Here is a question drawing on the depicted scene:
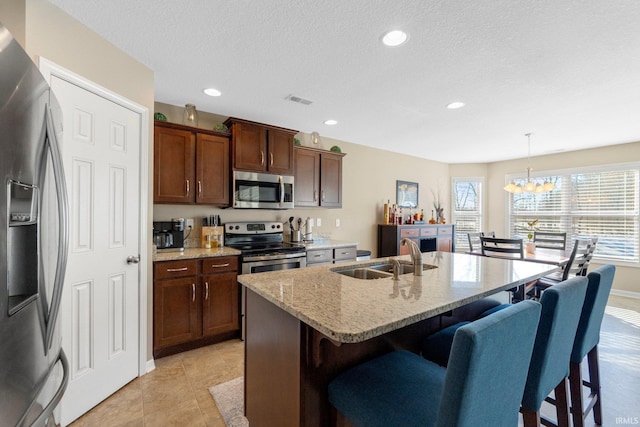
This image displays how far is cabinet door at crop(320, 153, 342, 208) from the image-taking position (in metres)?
3.97

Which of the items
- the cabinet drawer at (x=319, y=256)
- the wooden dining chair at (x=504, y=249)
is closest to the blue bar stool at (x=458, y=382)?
the cabinet drawer at (x=319, y=256)

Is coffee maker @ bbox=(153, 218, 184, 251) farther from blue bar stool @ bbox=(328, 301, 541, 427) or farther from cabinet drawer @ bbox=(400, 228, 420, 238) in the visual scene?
cabinet drawer @ bbox=(400, 228, 420, 238)

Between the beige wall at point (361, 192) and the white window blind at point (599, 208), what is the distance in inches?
85.6

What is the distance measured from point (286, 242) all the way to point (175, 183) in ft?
5.06

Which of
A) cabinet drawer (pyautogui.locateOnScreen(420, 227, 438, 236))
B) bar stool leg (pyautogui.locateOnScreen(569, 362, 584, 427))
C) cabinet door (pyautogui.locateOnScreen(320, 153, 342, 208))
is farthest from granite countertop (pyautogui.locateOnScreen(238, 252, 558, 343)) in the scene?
cabinet drawer (pyautogui.locateOnScreen(420, 227, 438, 236))

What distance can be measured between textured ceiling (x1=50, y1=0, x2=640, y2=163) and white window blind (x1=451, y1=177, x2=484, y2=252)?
2.70 m

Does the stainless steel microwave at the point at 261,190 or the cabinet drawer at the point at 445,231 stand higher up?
the stainless steel microwave at the point at 261,190

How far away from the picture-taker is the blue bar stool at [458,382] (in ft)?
2.47

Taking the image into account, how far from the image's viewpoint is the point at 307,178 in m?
3.81

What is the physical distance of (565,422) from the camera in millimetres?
1373

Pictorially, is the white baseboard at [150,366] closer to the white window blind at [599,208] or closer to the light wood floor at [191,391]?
the light wood floor at [191,391]

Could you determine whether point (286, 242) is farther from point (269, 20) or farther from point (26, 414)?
point (26, 414)

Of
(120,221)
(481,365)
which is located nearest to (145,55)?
(120,221)

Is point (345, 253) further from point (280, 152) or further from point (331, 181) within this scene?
point (280, 152)
